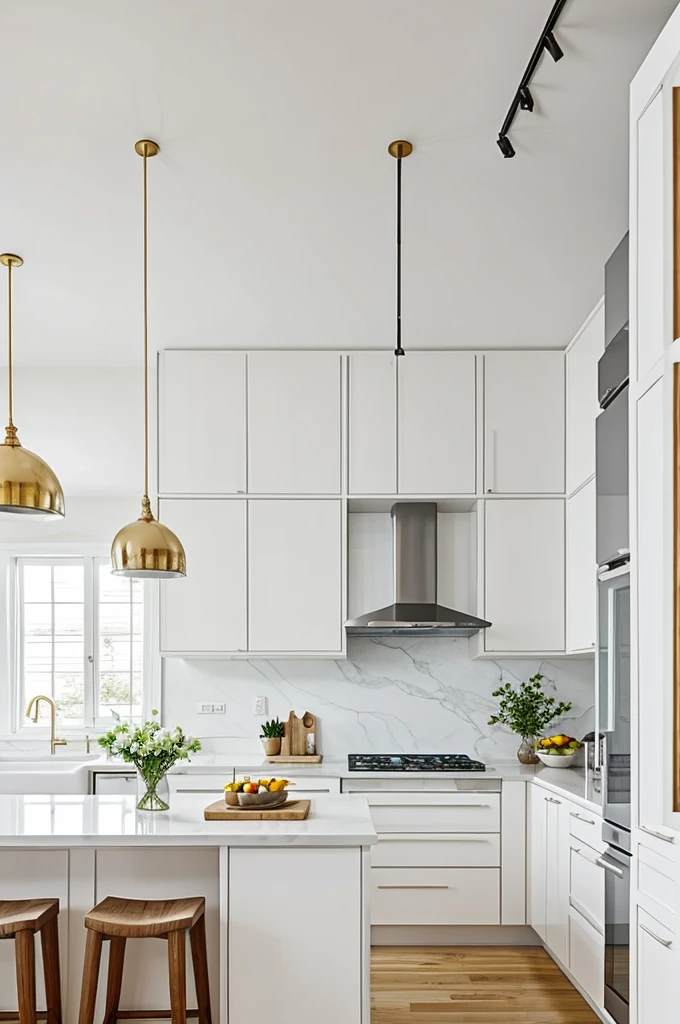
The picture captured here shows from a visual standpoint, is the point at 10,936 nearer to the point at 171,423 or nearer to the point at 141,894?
the point at 141,894

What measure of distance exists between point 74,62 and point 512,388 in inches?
114

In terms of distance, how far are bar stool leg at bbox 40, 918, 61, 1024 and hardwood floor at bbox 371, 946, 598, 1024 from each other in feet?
3.84

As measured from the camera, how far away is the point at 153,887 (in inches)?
123

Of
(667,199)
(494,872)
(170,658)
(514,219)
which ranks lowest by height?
(494,872)

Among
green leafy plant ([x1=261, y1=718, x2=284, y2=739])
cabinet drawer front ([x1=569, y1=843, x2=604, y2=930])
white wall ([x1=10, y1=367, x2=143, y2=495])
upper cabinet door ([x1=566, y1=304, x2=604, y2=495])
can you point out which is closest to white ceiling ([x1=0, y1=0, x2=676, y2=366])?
upper cabinet door ([x1=566, y1=304, x2=604, y2=495])

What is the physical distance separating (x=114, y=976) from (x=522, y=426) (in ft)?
10.2

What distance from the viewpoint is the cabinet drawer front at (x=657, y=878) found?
2080 mm

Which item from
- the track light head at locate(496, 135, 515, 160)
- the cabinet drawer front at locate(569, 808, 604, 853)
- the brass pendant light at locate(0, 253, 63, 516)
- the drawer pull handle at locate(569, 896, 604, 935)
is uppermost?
the track light head at locate(496, 135, 515, 160)

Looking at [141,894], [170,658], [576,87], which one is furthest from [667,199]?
[170,658]

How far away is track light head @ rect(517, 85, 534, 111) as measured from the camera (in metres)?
2.48

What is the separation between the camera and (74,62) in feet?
8.17

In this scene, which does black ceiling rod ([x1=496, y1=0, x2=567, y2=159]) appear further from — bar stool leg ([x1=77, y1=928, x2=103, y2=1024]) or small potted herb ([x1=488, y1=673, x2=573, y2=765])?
small potted herb ([x1=488, y1=673, x2=573, y2=765])

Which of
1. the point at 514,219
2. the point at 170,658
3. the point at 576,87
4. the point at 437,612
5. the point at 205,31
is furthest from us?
the point at 170,658

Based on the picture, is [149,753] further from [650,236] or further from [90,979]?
[650,236]
